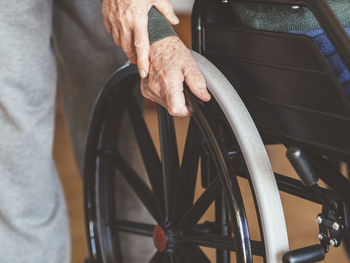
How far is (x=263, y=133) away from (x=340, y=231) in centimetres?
22

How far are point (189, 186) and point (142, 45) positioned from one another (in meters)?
0.27

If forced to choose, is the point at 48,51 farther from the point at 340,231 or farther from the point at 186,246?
the point at 340,231

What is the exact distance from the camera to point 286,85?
0.74 meters

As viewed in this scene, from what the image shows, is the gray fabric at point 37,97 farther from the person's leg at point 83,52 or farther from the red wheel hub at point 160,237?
the red wheel hub at point 160,237

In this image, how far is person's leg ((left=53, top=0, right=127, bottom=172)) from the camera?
1230 millimetres

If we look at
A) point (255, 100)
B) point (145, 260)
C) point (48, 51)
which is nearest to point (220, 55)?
point (255, 100)

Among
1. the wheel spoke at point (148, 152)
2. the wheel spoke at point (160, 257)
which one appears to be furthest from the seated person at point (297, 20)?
the wheel spoke at point (160, 257)

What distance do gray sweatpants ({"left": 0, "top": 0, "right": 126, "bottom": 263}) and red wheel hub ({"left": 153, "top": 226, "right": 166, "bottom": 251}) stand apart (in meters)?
0.36

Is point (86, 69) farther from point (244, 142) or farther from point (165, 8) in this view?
point (244, 142)

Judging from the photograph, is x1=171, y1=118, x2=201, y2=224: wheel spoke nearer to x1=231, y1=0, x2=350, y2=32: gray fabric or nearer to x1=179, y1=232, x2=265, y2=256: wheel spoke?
x1=179, y1=232, x2=265, y2=256: wheel spoke

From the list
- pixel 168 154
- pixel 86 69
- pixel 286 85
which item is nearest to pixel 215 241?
pixel 168 154

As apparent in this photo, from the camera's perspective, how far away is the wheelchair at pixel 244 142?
668 mm

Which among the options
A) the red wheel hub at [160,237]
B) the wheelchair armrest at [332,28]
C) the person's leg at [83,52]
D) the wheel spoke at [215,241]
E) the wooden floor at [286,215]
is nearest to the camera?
the wheelchair armrest at [332,28]

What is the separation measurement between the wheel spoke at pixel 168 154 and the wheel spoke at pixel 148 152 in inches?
3.7
